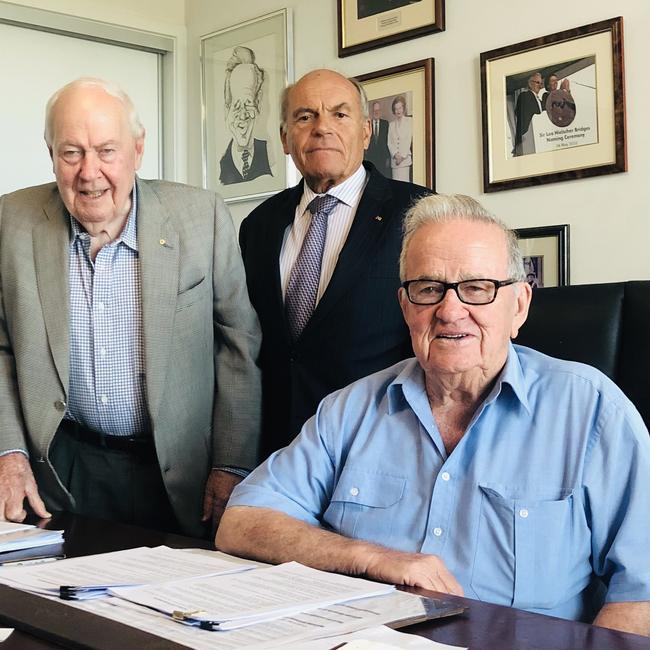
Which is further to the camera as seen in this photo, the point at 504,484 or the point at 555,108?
the point at 555,108

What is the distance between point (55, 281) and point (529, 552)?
3.82 feet

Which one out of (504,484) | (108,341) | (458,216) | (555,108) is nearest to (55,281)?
(108,341)

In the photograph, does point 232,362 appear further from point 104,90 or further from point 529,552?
point 529,552

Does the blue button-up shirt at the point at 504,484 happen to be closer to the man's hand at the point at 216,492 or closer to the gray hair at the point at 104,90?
the man's hand at the point at 216,492

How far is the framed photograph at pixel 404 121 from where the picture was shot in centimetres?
339

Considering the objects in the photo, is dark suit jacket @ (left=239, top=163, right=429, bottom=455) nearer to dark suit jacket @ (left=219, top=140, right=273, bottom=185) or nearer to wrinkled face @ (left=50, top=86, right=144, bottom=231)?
wrinkled face @ (left=50, top=86, right=144, bottom=231)

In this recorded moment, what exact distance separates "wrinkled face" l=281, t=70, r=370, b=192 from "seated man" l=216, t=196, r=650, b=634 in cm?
82

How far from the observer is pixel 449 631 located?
3.44 ft

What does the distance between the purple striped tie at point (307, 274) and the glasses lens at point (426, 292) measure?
773mm

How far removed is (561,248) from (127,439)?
153cm

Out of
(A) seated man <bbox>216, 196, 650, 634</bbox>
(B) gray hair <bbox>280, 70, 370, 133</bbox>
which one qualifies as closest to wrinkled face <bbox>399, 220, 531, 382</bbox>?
(A) seated man <bbox>216, 196, 650, 634</bbox>

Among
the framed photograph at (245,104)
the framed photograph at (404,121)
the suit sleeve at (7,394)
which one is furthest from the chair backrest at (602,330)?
the framed photograph at (245,104)

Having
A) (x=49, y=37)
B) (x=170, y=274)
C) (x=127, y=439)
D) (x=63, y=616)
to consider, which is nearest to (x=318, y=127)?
(x=170, y=274)

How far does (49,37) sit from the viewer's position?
4117 millimetres
